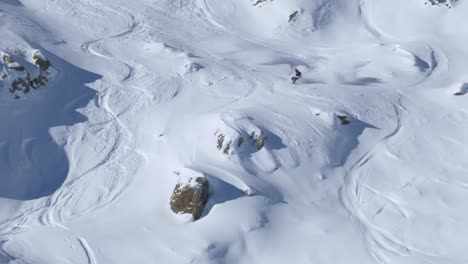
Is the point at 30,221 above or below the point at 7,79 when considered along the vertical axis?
below

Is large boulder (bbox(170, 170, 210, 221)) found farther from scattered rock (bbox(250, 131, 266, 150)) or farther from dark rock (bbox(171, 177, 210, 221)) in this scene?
scattered rock (bbox(250, 131, 266, 150))

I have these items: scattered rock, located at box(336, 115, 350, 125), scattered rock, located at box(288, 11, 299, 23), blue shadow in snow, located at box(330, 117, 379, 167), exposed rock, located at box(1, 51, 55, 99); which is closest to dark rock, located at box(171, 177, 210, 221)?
blue shadow in snow, located at box(330, 117, 379, 167)

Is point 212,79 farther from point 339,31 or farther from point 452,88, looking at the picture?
point 452,88

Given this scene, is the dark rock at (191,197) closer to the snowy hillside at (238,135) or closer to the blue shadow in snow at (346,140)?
the snowy hillside at (238,135)

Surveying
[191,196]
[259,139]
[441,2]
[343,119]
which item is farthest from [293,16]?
[191,196]

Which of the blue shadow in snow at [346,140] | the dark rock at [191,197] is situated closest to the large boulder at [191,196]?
the dark rock at [191,197]

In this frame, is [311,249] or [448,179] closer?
[311,249]

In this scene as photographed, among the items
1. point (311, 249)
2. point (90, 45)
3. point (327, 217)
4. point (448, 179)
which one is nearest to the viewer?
point (311, 249)

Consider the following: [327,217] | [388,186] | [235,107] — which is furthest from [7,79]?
[388,186]
